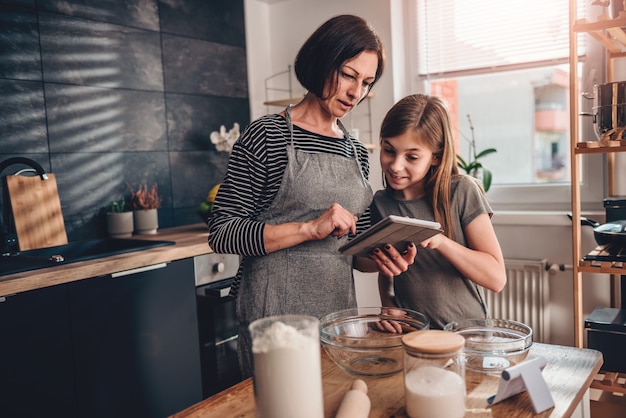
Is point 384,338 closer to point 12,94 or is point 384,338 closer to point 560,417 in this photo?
point 560,417

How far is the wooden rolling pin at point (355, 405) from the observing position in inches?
31.2

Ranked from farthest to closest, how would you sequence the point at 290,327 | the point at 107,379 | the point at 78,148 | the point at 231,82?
the point at 231,82
the point at 78,148
the point at 107,379
the point at 290,327

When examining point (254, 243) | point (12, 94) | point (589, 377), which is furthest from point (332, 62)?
point (12, 94)

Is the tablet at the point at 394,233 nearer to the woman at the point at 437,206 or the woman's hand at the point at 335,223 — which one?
the woman's hand at the point at 335,223

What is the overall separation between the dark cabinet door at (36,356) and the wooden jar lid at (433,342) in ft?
4.68

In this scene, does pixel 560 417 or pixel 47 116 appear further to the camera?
pixel 47 116

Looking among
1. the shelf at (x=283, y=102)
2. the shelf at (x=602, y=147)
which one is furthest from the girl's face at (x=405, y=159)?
the shelf at (x=283, y=102)

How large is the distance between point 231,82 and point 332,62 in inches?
80.2

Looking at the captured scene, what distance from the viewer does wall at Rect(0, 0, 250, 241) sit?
233cm

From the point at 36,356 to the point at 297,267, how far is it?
1.01m

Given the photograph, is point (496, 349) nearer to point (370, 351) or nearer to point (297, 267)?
point (370, 351)

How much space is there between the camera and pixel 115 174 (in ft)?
8.73

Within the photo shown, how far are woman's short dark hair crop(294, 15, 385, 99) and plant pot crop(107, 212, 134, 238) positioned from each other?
151 cm

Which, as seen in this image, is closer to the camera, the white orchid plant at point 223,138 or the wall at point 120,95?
the wall at point 120,95
